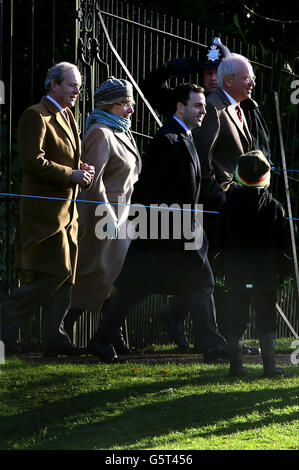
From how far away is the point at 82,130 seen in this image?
29.8ft

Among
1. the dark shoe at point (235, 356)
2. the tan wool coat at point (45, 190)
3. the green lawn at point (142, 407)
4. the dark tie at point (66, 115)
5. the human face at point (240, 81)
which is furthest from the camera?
the human face at point (240, 81)

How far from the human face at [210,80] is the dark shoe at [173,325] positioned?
1694mm

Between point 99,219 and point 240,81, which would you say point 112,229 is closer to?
point 99,219

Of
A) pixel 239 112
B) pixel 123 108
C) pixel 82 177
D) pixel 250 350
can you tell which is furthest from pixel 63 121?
pixel 250 350

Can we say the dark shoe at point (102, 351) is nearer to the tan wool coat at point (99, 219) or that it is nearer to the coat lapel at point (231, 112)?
the tan wool coat at point (99, 219)

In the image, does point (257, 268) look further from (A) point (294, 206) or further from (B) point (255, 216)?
(A) point (294, 206)

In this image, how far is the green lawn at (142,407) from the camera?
628 cm

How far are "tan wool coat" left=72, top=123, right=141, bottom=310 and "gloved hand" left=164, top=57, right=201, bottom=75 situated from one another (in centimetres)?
93

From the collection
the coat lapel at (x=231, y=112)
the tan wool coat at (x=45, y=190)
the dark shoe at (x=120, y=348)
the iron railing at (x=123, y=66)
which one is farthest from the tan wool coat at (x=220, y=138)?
the dark shoe at (x=120, y=348)

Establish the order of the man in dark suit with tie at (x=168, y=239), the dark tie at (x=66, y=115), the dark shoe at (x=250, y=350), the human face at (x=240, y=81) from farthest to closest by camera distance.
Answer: the dark shoe at (x=250, y=350) < the human face at (x=240, y=81) < the man in dark suit with tie at (x=168, y=239) < the dark tie at (x=66, y=115)

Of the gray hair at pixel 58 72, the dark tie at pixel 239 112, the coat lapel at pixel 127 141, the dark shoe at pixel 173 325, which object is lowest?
the dark shoe at pixel 173 325

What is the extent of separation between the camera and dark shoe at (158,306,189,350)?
9.50 m

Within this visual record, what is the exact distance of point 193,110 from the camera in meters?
8.45

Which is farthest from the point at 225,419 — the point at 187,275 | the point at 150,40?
the point at 150,40
